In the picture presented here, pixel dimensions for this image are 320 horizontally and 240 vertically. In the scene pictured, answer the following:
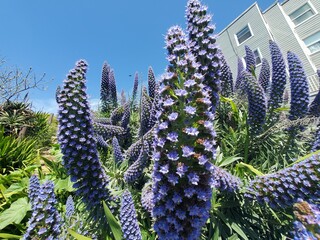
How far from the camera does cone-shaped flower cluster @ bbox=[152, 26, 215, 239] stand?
5.02ft

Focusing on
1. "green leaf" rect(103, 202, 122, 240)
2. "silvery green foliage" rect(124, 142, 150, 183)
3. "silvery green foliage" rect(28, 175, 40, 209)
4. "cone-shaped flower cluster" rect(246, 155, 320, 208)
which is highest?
"silvery green foliage" rect(124, 142, 150, 183)

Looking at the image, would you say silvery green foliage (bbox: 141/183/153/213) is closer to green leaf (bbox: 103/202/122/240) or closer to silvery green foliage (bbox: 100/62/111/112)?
green leaf (bbox: 103/202/122/240)

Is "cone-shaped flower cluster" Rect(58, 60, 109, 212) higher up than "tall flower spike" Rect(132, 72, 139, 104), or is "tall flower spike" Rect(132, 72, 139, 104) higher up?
"tall flower spike" Rect(132, 72, 139, 104)

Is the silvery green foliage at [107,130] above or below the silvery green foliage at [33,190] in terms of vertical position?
above

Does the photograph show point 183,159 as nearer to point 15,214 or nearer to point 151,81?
point 15,214

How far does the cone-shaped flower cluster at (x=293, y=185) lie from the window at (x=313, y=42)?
987 inches

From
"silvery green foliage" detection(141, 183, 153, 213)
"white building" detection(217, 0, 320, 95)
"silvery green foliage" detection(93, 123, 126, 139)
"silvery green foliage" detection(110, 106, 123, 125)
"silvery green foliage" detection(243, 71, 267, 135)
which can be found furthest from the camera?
"white building" detection(217, 0, 320, 95)

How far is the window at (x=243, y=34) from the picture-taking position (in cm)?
2860

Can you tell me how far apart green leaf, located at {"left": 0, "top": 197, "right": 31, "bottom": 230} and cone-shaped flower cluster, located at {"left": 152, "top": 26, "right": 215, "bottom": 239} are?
2632mm

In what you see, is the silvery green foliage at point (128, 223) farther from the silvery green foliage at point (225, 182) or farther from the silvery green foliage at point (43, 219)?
the silvery green foliage at point (225, 182)

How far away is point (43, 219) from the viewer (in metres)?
2.08

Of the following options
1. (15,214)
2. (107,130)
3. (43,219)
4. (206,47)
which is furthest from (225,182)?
(15,214)

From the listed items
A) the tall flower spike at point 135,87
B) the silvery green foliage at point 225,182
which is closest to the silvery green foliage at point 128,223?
the silvery green foliage at point 225,182

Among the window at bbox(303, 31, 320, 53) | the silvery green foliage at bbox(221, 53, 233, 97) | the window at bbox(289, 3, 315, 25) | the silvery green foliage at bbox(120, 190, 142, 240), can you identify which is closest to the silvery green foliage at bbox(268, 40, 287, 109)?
the silvery green foliage at bbox(221, 53, 233, 97)
